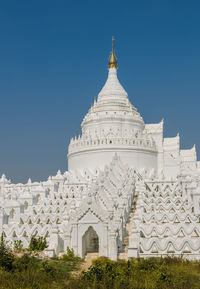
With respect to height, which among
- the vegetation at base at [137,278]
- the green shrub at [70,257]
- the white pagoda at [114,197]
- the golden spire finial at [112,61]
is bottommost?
the vegetation at base at [137,278]

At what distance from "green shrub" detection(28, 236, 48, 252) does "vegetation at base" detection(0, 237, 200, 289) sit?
3.59 m

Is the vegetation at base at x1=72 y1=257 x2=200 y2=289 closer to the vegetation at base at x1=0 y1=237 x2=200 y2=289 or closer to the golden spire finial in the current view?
the vegetation at base at x1=0 y1=237 x2=200 y2=289

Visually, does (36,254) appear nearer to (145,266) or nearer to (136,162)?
(145,266)

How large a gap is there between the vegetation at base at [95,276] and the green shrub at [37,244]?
3.59 metres

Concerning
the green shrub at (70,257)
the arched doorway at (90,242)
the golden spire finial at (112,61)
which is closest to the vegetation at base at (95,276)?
the green shrub at (70,257)

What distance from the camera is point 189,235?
17734mm

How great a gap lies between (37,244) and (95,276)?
7.05m

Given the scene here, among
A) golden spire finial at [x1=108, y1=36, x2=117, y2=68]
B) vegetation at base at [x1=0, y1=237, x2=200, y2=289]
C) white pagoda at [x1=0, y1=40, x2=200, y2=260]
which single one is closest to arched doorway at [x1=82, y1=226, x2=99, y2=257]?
white pagoda at [x1=0, y1=40, x2=200, y2=260]

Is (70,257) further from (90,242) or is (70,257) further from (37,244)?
(90,242)

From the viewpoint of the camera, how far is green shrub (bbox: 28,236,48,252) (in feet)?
57.7

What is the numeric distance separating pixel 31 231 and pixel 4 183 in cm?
2457

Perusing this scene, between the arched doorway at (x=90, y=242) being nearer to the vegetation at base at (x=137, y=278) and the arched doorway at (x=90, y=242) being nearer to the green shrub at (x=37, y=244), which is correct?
the green shrub at (x=37, y=244)

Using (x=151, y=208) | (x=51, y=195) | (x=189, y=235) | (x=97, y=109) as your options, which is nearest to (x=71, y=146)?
(x=97, y=109)

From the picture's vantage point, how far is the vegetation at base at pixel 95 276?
10945 mm
